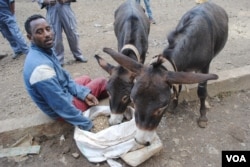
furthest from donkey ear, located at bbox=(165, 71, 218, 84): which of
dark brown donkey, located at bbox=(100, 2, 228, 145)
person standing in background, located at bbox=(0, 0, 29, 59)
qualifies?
person standing in background, located at bbox=(0, 0, 29, 59)

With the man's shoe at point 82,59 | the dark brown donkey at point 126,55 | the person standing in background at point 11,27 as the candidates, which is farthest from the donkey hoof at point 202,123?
the person standing in background at point 11,27

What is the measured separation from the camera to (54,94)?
11.0 feet

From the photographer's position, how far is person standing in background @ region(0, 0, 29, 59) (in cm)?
657

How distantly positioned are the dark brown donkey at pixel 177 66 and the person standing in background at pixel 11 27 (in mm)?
4245

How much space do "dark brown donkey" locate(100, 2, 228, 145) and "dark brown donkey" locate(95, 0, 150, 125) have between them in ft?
1.20

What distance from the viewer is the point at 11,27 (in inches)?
264

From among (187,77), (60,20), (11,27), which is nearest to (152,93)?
(187,77)

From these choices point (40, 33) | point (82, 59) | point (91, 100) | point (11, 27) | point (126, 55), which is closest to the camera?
point (40, 33)

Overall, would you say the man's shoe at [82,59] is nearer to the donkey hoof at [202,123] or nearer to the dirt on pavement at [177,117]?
the dirt on pavement at [177,117]

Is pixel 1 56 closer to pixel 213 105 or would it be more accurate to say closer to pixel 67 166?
pixel 67 166

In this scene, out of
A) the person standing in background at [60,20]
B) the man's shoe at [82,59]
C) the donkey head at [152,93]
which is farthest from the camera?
the man's shoe at [82,59]

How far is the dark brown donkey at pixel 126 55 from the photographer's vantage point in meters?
3.39

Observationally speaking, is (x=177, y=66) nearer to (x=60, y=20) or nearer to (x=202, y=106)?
(x=202, y=106)

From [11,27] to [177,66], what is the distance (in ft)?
15.8
